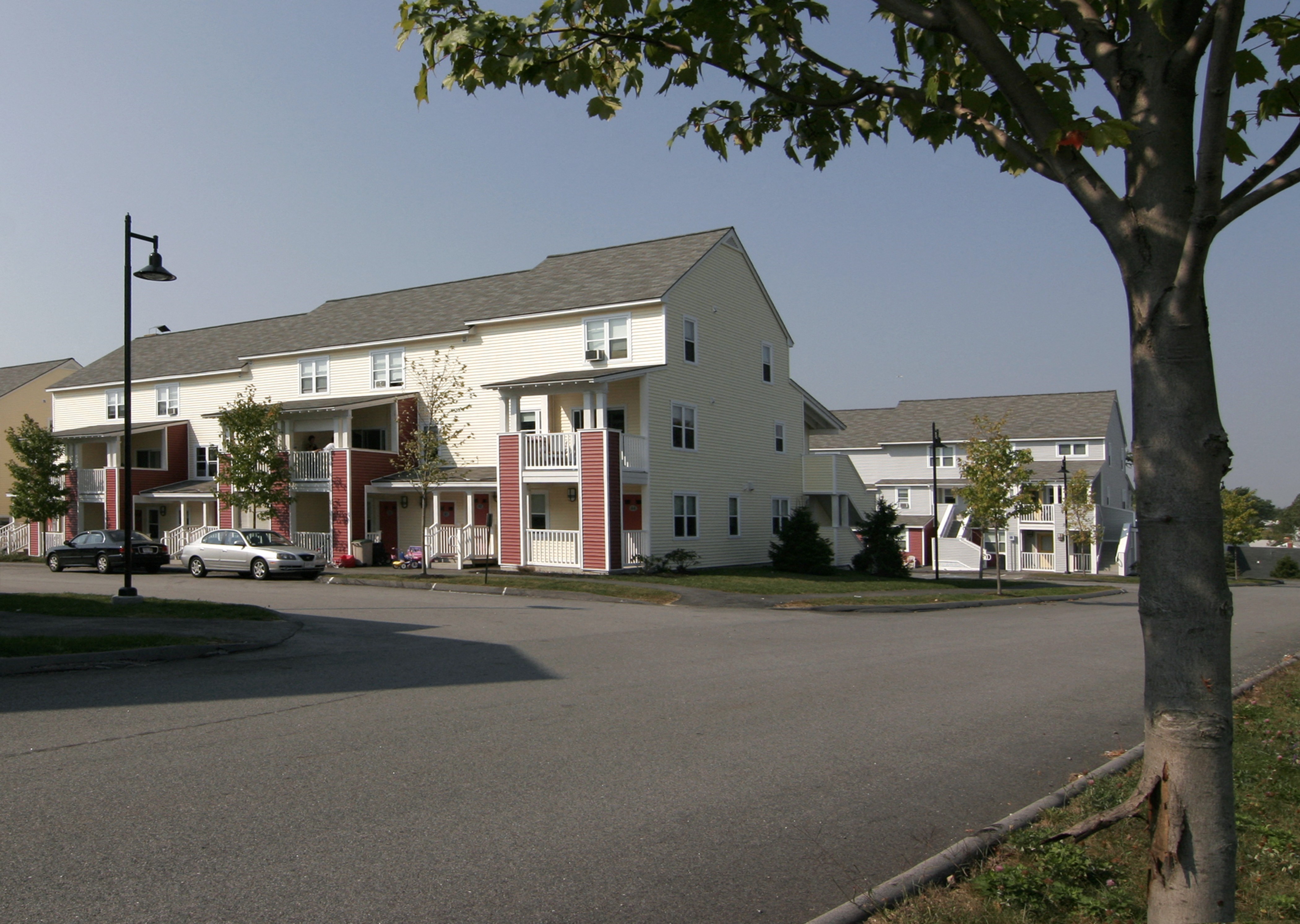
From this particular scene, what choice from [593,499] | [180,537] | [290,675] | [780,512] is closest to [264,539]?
[593,499]

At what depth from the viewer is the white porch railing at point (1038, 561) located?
181ft

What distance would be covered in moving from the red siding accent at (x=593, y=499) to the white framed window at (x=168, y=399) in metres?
24.3

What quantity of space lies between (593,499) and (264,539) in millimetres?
10532

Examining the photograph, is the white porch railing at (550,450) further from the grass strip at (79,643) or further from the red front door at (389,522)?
the grass strip at (79,643)

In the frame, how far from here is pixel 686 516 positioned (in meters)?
33.2

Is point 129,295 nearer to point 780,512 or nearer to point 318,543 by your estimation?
point 318,543

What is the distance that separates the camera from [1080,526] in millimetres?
53625

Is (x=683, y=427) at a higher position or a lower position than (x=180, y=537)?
higher

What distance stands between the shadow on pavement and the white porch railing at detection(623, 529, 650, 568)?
15397mm

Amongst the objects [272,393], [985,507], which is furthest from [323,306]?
[985,507]

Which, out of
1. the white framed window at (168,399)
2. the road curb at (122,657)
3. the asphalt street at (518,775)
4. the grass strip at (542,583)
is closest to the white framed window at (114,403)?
the white framed window at (168,399)

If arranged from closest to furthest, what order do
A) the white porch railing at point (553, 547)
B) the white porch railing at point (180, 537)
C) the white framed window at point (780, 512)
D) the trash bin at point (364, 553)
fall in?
the white porch railing at point (553, 547), the trash bin at point (364, 553), the white framed window at point (780, 512), the white porch railing at point (180, 537)

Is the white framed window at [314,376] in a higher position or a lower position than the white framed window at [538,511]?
higher

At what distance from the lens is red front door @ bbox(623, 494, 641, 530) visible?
32031 millimetres
